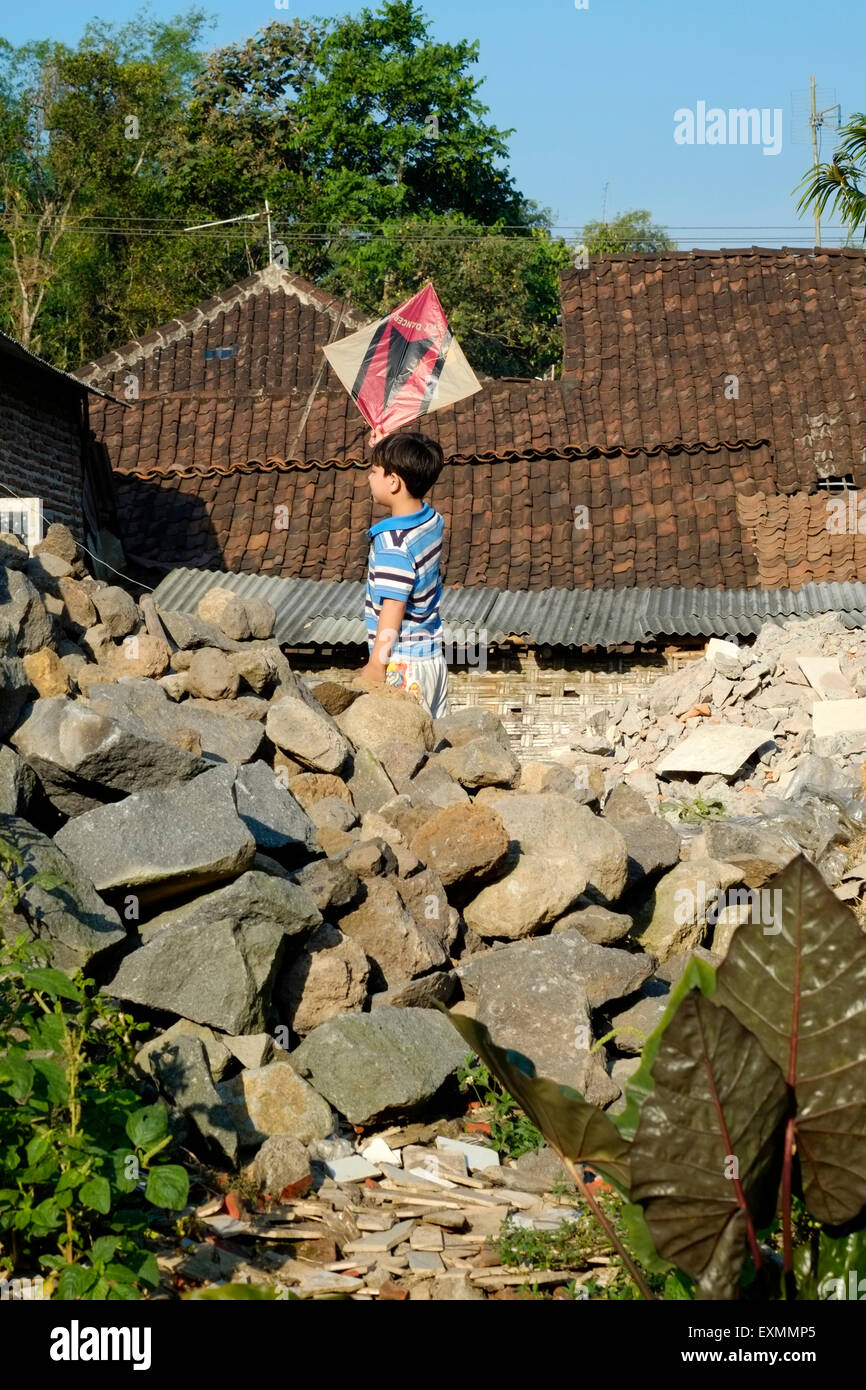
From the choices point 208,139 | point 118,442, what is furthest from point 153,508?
point 208,139

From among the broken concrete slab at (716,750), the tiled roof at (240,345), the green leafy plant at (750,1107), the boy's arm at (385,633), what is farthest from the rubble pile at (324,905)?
the tiled roof at (240,345)

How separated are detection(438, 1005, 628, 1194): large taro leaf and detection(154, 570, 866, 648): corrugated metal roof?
12122 millimetres

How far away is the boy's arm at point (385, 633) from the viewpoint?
646 cm

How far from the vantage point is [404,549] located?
6395mm

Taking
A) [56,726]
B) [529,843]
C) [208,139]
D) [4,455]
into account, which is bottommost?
[529,843]

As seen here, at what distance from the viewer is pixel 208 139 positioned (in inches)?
1357

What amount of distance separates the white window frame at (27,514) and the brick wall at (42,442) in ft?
14.7

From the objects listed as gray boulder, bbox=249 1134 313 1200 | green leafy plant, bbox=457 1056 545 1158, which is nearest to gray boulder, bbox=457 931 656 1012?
green leafy plant, bbox=457 1056 545 1158

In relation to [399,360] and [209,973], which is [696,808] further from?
[209,973]

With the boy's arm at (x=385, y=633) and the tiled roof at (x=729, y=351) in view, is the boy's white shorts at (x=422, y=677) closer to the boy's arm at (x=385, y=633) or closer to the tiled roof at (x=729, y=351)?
the boy's arm at (x=385, y=633)

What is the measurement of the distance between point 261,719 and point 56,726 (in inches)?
58.2

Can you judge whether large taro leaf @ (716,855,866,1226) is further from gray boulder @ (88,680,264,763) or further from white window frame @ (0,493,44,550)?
white window frame @ (0,493,44,550)

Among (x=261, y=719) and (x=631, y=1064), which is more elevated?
(x=261, y=719)

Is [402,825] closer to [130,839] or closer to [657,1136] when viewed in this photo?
[130,839]
